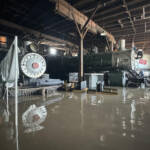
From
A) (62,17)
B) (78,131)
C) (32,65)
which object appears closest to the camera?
(78,131)

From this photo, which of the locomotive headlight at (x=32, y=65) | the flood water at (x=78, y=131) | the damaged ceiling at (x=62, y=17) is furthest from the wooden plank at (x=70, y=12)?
the flood water at (x=78, y=131)

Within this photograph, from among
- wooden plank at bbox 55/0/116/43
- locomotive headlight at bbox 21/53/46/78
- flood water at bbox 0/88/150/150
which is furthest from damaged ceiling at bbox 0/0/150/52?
flood water at bbox 0/88/150/150

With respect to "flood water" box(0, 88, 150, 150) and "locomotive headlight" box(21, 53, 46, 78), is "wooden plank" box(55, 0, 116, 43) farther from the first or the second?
"flood water" box(0, 88, 150, 150)

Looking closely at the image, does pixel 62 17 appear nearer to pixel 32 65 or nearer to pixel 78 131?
pixel 32 65

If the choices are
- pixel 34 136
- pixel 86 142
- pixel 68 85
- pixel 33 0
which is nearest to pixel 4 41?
pixel 33 0

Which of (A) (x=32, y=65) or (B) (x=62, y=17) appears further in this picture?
(B) (x=62, y=17)

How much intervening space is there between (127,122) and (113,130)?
47 centimetres

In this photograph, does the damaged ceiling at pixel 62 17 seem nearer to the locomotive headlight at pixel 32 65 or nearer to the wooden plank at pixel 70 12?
the wooden plank at pixel 70 12

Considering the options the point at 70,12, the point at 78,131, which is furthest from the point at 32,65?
the point at 78,131

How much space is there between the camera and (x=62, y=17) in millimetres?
5852

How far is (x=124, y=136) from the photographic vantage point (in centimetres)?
168

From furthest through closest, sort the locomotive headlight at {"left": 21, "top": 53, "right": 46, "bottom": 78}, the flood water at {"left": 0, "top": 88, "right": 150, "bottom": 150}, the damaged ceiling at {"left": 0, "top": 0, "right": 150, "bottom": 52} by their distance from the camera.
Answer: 1. the damaged ceiling at {"left": 0, "top": 0, "right": 150, "bottom": 52}
2. the locomotive headlight at {"left": 21, "top": 53, "right": 46, "bottom": 78}
3. the flood water at {"left": 0, "top": 88, "right": 150, "bottom": 150}

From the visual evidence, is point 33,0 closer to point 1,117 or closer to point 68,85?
point 68,85

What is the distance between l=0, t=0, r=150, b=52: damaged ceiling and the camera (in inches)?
198
